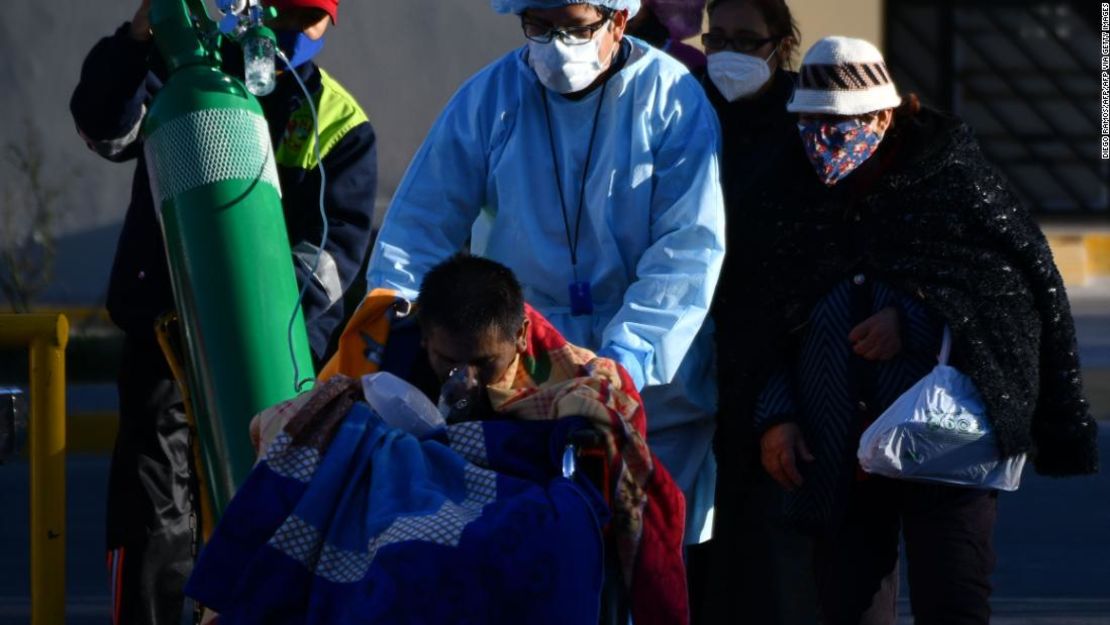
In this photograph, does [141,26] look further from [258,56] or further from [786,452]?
[786,452]

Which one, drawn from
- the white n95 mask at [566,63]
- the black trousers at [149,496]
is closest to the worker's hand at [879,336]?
the white n95 mask at [566,63]

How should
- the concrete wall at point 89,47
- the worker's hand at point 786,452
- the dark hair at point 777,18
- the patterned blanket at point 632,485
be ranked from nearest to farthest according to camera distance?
the patterned blanket at point 632,485, the worker's hand at point 786,452, the dark hair at point 777,18, the concrete wall at point 89,47

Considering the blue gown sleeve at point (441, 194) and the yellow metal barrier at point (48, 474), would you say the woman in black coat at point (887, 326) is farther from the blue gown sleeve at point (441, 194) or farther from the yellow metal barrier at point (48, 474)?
the yellow metal barrier at point (48, 474)

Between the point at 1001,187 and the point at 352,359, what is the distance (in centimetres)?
150

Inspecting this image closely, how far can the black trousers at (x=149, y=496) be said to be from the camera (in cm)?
477

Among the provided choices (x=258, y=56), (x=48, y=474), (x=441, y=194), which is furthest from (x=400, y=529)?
(x=48, y=474)

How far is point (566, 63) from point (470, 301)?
0.88m

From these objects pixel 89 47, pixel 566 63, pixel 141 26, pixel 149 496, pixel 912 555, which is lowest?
pixel 89 47

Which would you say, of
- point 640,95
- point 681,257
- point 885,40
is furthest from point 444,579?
point 885,40

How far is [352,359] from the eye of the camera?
142 inches

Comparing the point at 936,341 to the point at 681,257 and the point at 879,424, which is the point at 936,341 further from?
the point at 681,257

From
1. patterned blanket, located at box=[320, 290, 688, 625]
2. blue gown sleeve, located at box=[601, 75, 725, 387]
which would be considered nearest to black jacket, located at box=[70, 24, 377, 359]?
blue gown sleeve, located at box=[601, 75, 725, 387]

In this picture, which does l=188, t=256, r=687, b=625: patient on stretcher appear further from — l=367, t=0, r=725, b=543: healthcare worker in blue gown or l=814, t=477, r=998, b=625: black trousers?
l=814, t=477, r=998, b=625: black trousers

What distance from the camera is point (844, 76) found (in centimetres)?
429
